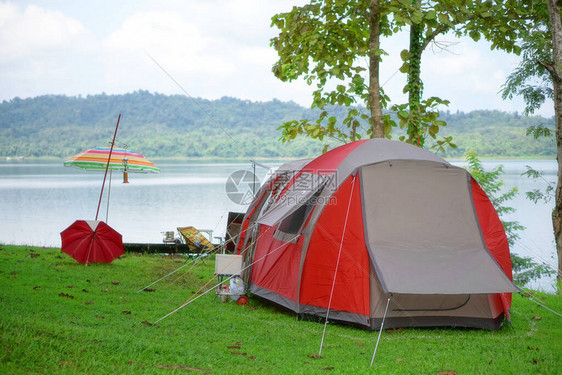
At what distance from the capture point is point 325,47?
9180mm

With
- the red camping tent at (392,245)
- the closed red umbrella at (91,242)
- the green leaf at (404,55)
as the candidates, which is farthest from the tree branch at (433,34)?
the closed red umbrella at (91,242)

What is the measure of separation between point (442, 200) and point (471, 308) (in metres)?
1.21

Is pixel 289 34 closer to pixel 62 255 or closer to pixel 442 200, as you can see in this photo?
pixel 442 200

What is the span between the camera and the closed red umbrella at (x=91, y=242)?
8.56 m

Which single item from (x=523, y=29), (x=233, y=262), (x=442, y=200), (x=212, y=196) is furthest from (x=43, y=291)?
(x=212, y=196)

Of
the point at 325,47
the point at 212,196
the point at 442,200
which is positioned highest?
the point at 325,47

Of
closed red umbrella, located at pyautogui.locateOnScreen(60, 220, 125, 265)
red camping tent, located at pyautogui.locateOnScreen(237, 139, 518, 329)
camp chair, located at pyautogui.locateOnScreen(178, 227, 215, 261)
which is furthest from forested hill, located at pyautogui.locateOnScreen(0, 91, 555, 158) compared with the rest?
red camping tent, located at pyautogui.locateOnScreen(237, 139, 518, 329)

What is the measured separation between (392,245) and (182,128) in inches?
1939

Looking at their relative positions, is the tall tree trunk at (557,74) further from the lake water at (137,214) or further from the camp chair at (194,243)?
the camp chair at (194,243)

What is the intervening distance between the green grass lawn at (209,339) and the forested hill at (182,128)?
26126mm

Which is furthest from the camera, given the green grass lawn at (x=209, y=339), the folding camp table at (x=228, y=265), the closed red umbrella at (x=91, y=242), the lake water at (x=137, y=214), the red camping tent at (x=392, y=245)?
the lake water at (x=137, y=214)

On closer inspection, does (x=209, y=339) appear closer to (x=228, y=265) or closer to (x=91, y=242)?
(x=228, y=265)

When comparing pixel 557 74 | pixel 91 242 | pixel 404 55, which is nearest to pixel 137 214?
pixel 91 242

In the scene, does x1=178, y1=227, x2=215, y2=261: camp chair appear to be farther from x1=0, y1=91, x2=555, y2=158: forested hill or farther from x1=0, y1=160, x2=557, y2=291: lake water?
x1=0, y1=91, x2=555, y2=158: forested hill
